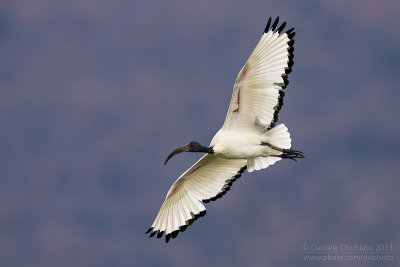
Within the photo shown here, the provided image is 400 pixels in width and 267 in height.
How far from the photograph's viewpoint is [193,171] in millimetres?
17469

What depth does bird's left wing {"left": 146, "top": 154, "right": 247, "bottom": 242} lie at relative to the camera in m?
17.6

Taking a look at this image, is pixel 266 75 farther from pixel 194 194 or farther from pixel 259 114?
pixel 194 194

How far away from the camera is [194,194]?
17703mm

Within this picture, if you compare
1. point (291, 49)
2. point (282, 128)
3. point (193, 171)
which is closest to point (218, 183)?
point (193, 171)

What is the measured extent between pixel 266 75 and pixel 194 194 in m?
2.93

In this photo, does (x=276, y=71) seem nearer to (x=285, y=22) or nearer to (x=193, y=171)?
(x=285, y=22)

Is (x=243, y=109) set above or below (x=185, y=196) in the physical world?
above

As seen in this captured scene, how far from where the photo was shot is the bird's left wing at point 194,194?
692 inches

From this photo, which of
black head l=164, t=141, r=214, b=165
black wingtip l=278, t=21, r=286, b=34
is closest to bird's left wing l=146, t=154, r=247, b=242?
black head l=164, t=141, r=214, b=165

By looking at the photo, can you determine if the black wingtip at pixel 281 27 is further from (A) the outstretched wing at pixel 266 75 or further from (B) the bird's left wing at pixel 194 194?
(B) the bird's left wing at pixel 194 194

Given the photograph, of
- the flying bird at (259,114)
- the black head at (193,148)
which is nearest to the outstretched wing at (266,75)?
the flying bird at (259,114)

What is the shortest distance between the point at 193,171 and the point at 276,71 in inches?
104

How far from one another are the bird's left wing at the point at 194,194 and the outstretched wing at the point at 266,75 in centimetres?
161

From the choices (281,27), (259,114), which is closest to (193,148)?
(259,114)
